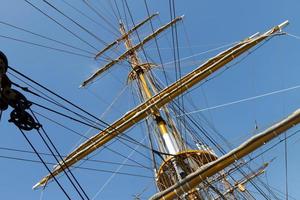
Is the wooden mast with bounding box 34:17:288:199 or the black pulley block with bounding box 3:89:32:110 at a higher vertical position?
the wooden mast with bounding box 34:17:288:199

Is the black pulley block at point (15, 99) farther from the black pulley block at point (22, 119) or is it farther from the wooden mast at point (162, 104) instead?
the wooden mast at point (162, 104)

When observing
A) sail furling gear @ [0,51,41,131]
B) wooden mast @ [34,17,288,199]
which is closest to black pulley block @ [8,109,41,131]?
sail furling gear @ [0,51,41,131]

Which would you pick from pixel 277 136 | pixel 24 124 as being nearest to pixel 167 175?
pixel 277 136

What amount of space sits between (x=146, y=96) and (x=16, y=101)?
9.91 meters

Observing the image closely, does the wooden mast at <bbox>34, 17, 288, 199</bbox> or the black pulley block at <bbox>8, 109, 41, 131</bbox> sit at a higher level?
the wooden mast at <bbox>34, 17, 288, 199</bbox>

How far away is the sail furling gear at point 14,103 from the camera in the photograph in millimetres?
3491

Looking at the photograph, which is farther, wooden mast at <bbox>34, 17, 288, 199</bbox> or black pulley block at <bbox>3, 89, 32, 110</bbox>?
wooden mast at <bbox>34, 17, 288, 199</bbox>

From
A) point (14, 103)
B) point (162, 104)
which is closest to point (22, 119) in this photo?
point (14, 103)

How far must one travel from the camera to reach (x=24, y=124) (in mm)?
3652

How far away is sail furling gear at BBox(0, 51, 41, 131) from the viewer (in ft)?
11.5

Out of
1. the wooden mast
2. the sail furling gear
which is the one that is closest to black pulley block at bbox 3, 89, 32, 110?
the sail furling gear

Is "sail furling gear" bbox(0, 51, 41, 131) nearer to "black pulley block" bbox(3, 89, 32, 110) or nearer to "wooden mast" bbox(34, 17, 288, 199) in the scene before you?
"black pulley block" bbox(3, 89, 32, 110)

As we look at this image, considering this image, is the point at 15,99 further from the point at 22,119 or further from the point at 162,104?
the point at 162,104

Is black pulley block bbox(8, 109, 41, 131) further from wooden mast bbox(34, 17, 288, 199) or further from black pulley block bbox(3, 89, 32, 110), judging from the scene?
wooden mast bbox(34, 17, 288, 199)
